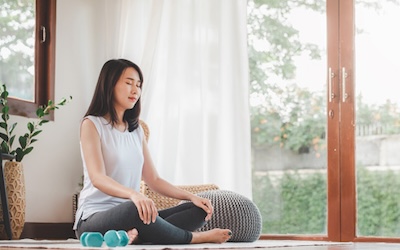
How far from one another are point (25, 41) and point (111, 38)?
719mm

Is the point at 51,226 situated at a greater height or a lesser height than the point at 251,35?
lesser

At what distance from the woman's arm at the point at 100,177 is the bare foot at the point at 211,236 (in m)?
0.36

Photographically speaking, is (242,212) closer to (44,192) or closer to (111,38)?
(44,192)

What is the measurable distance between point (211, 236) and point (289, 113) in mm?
1714

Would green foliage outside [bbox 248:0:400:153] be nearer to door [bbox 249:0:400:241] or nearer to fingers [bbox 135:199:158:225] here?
door [bbox 249:0:400:241]

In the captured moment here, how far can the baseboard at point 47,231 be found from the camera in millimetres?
4516

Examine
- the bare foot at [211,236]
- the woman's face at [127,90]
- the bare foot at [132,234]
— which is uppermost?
the woman's face at [127,90]

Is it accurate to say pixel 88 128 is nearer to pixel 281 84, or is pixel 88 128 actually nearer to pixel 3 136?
pixel 3 136

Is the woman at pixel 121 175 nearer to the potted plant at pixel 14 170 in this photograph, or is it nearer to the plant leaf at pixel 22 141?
the potted plant at pixel 14 170

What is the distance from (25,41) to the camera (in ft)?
15.2

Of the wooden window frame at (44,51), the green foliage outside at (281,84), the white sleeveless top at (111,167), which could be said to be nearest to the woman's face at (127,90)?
the white sleeveless top at (111,167)

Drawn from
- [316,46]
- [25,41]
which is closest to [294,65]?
[316,46]

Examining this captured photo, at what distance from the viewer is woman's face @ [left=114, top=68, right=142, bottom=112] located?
3477mm

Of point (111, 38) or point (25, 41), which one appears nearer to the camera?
point (25, 41)
